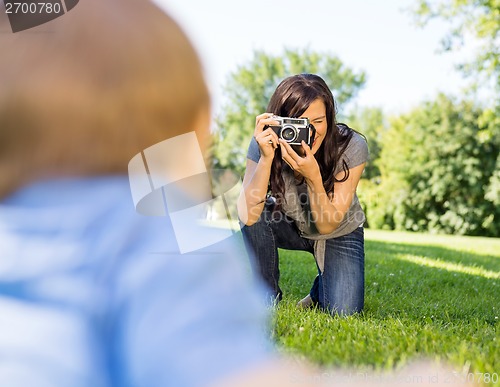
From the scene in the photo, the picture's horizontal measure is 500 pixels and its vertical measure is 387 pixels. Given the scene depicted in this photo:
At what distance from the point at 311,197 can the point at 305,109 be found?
0.49 m

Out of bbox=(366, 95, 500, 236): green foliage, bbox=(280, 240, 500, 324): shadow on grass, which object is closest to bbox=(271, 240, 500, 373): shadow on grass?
bbox=(280, 240, 500, 324): shadow on grass

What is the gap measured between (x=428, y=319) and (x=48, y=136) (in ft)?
8.16

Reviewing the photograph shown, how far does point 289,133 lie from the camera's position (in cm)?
277

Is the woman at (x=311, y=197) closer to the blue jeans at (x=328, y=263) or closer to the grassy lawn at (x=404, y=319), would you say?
the blue jeans at (x=328, y=263)

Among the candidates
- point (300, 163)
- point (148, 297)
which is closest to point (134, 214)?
point (148, 297)

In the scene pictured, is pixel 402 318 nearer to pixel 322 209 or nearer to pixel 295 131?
pixel 322 209

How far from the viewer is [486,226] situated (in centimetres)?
2303

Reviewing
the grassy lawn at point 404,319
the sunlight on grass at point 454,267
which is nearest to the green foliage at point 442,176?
the grassy lawn at point 404,319

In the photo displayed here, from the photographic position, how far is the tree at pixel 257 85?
1417 inches

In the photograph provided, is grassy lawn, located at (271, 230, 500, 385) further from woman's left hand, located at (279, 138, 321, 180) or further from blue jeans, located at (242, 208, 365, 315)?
woman's left hand, located at (279, 138, 321, 180)

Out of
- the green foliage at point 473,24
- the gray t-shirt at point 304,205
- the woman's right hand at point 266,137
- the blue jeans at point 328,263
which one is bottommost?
the blue jeans at point 328,263

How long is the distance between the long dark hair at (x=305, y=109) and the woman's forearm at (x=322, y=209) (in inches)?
7.6

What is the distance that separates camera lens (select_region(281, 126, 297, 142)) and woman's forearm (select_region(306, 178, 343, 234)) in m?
0.23

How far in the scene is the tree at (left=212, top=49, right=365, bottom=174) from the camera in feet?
118
